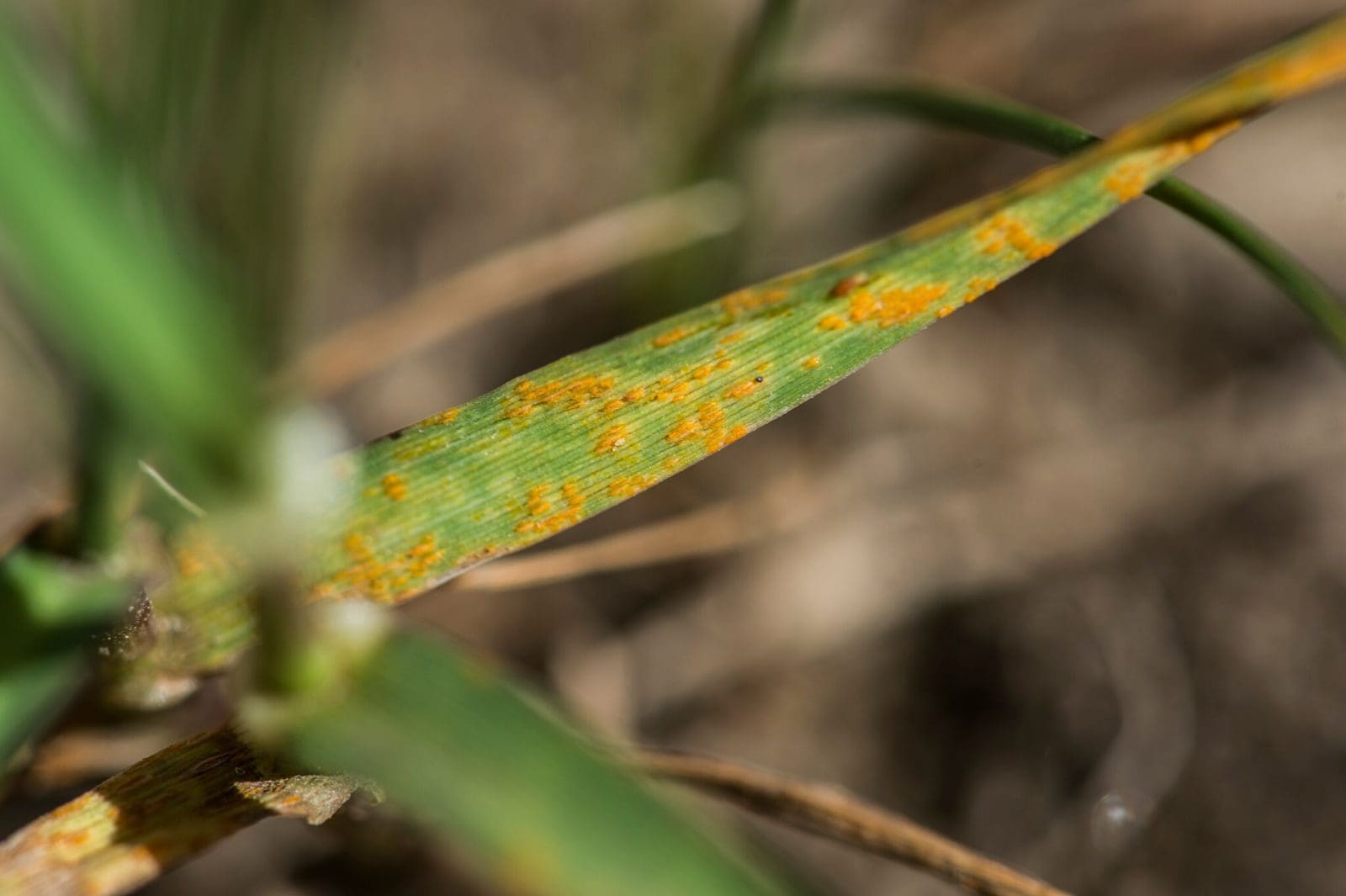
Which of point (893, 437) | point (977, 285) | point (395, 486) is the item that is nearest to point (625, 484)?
point (395, 486)

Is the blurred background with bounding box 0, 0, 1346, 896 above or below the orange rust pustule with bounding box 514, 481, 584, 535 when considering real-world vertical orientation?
above

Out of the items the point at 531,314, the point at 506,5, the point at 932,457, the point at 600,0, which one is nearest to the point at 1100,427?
the point at 932,457

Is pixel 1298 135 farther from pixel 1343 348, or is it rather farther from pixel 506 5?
pixel 506 5

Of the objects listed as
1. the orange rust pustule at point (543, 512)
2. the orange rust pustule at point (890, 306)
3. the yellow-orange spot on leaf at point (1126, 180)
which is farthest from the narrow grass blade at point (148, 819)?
the yellow-orange spot on leaf at point (1126, 180)

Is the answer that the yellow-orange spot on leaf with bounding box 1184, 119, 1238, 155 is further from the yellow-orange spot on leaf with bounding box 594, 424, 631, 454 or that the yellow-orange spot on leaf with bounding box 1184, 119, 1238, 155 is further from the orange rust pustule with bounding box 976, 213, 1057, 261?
the yellow-orange spot on leaf with bounding box 594, 424, 631, 454

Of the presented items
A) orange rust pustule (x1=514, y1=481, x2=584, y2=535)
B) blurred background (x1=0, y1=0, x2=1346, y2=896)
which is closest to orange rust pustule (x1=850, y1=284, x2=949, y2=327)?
orange rust pustule (x1=514, y1=481, x2=584, y2=535)

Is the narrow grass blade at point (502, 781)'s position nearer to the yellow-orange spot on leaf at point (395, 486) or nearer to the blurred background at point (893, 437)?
the yellow-orange spot on leaf at point (395, 486)
